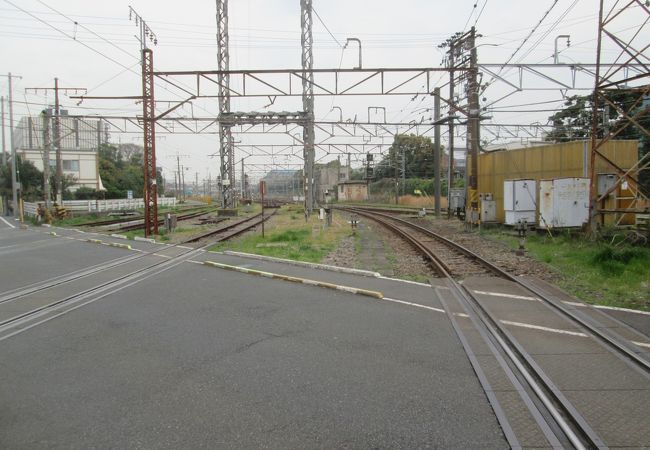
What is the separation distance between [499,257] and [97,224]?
96.5ft

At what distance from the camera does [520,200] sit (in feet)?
70.9

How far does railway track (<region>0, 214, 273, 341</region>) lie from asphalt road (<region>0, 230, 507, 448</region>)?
488 mm

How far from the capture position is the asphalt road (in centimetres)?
416

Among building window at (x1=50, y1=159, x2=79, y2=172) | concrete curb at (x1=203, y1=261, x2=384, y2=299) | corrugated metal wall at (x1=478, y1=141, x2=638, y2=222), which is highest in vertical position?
building window at (x1=50, y1=159, x2=79, y2=172)

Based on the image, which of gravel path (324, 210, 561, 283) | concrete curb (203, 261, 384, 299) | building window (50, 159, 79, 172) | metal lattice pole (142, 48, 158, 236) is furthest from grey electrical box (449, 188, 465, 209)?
building window (50, 159, 79, 172)

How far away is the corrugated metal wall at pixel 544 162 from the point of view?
2038cm

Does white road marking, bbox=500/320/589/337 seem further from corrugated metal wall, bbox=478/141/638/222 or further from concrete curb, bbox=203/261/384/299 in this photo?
corrugated metal wall, bbox=478/141/638/222

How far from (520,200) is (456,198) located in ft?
36.3

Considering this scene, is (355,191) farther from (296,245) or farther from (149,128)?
(296,245)

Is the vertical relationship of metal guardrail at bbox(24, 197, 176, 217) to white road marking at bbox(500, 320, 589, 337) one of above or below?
above

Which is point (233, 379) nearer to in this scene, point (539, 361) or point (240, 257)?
point (539, 361)

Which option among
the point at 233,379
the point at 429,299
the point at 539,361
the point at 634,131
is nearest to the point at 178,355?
the point at 233,379

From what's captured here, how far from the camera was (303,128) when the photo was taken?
36000 mm

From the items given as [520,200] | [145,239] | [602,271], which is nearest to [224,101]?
[145,239]
